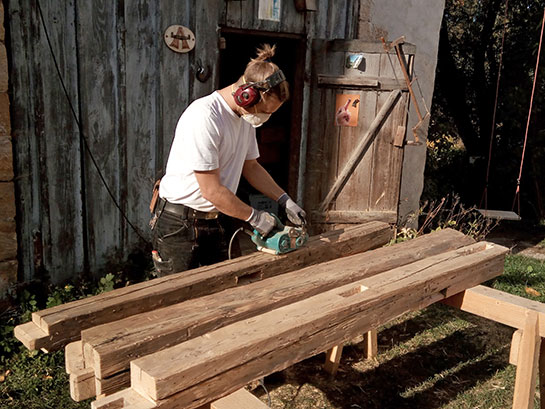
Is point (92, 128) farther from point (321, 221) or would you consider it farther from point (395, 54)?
point (395, 54)

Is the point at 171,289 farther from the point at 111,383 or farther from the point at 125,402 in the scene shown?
the point at 125,402

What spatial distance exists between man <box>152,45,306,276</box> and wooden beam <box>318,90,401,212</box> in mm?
2620

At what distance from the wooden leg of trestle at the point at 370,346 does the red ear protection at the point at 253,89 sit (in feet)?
7.46

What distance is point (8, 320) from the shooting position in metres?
4.69

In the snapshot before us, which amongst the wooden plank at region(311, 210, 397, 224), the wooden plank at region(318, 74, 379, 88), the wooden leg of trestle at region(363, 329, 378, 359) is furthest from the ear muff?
the wooden plank at region(311, 210, 397, 224)

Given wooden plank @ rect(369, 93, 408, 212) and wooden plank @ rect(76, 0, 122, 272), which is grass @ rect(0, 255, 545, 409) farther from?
wooden plank @ rect(369, 93, 408, 212)

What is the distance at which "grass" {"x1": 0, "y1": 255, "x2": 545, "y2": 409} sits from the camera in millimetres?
3959

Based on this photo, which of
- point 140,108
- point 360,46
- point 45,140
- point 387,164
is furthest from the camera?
point 387,164

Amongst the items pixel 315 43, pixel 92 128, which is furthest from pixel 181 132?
pixel 315 43

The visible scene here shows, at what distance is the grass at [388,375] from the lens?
13.0ft

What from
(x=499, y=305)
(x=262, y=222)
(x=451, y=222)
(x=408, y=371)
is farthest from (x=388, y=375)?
(x=451, y=222)

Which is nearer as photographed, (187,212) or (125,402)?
(125,402)

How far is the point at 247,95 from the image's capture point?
Answer: 3.10 metres

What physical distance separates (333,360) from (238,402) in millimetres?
2304
